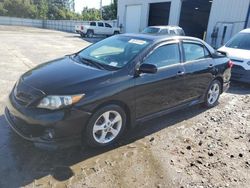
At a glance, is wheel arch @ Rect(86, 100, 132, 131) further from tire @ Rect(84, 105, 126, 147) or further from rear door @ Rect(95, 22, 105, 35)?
rear door @ Rect(95, 22, 105, 35)

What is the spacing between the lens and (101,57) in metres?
4.22

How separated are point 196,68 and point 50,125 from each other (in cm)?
306

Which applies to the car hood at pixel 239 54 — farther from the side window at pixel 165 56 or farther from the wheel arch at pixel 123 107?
the wheel arch at pixel 123 107

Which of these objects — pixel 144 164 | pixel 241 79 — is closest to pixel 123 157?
pixel 144 164

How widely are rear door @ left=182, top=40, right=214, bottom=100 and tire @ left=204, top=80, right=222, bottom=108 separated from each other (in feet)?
0.89

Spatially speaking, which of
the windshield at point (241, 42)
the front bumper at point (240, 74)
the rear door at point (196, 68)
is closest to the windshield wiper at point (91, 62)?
the rear door at point (196, 68)

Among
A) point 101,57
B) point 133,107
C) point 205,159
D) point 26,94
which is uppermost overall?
point 101,57

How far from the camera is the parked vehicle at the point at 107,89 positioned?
3.08 meters

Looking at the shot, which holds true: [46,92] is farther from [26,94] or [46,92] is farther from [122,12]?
[122,12]

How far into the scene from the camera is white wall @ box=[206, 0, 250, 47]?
16.1 meters

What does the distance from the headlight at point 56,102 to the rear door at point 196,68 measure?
2.38m

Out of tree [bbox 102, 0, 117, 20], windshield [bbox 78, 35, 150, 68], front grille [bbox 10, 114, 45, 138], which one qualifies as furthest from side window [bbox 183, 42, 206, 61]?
tree [bbox 102, 0, 117, 20]

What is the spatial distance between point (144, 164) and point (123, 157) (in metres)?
0.32

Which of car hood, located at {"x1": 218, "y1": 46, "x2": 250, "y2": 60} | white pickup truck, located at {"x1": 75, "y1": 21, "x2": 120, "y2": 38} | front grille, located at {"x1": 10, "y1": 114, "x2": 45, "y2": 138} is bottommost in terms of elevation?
white pickup truck, located at {"x1": 75, "y1": 21, "x2": 120, "y2": 38}
